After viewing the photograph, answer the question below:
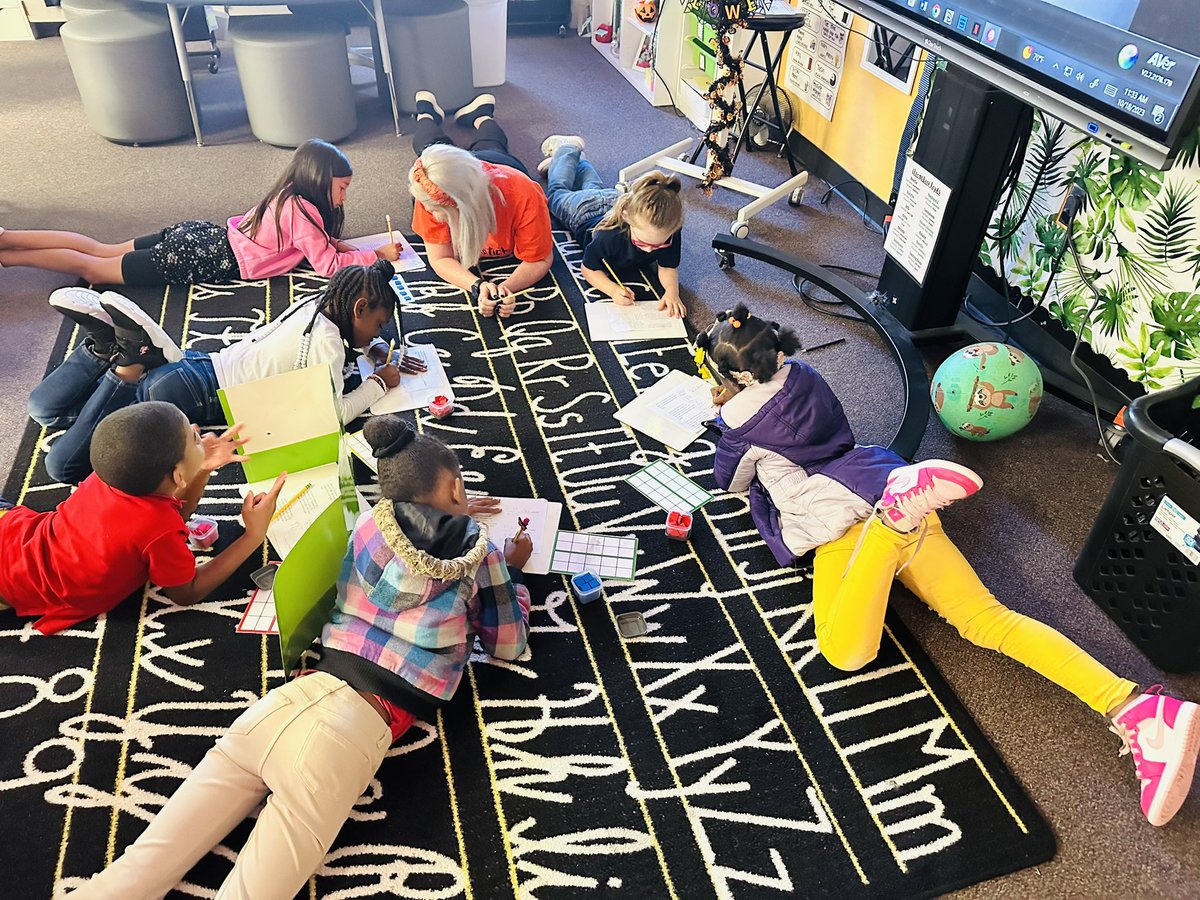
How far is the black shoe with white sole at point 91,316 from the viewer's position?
2.07 metres

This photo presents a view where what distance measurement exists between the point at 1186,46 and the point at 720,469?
4.23ft

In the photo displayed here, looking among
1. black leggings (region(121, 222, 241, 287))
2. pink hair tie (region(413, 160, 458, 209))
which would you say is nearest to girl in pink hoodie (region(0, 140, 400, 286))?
black leggings (region(121, 222, 241, 287))

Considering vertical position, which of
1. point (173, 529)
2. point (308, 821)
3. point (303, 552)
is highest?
point (303, 552)

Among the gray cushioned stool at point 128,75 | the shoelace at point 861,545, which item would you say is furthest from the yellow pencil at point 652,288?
the gray cushioned stool at point 128,75

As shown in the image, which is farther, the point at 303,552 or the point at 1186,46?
the point at 1186,46

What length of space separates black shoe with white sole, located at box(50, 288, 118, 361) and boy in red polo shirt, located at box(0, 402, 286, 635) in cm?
51

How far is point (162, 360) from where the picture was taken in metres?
2.22

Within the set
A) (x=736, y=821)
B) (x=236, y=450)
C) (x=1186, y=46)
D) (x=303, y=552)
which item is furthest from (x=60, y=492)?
(x=1186, y=46)

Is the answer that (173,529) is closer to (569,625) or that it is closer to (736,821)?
(569,625)

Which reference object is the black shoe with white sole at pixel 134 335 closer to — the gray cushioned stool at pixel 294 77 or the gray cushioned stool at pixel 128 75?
the gray cushioned stool at pixel 294 77

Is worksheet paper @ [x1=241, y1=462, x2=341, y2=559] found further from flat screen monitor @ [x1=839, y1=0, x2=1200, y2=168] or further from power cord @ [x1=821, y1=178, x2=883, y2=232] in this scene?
power cord @ [x1=821, y1=178, x2=883, y2=232]

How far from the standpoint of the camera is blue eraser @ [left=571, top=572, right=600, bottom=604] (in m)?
1.92

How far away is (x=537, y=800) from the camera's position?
1.59 m

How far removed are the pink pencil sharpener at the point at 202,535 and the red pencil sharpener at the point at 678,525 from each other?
1088mm
